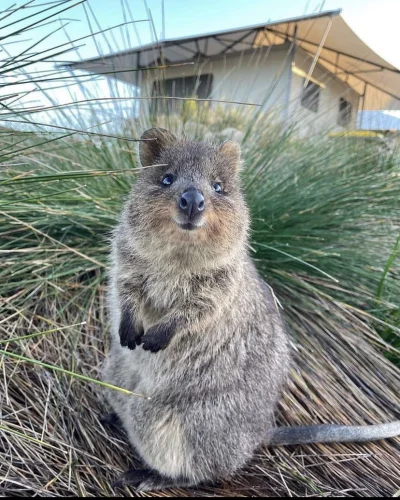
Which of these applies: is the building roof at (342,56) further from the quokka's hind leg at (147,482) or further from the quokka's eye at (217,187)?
the quokka's hind leg at (147,482)

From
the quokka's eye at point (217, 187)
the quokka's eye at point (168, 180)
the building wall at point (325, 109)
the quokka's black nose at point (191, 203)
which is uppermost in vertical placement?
the building wall at point (325, 109)

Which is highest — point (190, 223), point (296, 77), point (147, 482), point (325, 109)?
point (296, 77)

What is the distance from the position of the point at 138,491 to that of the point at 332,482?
→ 1.06 metres

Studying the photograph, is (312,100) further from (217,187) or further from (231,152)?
(217,187)

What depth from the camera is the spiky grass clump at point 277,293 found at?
2.48m

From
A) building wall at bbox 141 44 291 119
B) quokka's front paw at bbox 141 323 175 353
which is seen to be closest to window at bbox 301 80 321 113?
building wall at bbox 141 44 291 119

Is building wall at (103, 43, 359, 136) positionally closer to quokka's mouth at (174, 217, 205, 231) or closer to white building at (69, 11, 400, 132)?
white building at (69, 11, 400, 132)

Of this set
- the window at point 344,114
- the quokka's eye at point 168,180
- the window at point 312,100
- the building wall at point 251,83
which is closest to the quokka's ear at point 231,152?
the quokka's eye at point 168,180

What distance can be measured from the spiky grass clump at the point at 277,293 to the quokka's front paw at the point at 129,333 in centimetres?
45

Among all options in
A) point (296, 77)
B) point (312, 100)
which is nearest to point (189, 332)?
point (312, 100)

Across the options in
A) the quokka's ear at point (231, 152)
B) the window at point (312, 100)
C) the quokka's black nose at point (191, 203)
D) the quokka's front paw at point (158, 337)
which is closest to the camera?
the quokka's black nose at point (191, 203)

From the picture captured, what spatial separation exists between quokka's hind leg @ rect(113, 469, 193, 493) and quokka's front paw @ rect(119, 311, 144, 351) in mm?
656

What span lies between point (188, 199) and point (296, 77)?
7.16 meters

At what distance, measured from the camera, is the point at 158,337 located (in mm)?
2369
